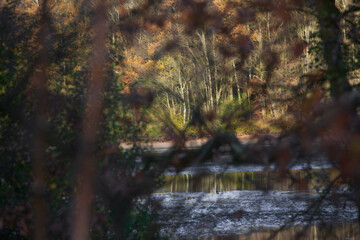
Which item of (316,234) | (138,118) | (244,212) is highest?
(138,118)

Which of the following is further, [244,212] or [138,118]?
[244,212]

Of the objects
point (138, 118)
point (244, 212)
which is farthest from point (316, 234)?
point (138, 118)

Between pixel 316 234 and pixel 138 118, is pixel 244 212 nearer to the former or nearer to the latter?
pixel 316 234

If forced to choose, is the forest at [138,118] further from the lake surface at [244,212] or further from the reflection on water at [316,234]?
the reflection on water at [316,234]

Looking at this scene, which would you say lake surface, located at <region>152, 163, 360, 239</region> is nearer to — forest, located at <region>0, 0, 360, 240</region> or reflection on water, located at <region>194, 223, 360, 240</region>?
reflection on water, located at <region>194, 223, 360, 240</region>

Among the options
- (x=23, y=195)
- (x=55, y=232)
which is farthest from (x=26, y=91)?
(x=55, y=232)

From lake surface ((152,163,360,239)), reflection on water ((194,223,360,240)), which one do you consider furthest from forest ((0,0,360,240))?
reflection on water ((194,223,360,240))

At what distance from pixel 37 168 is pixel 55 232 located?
12.0ft

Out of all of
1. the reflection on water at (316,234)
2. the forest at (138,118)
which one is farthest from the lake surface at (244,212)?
the forest at (138,118)

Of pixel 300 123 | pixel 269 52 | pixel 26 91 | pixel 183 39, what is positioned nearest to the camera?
pixel 300 123

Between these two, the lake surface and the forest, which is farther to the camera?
the lake surface

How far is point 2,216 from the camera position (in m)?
4.97

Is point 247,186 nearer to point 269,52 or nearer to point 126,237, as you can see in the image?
point 126,237

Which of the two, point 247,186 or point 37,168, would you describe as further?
point 247,186
